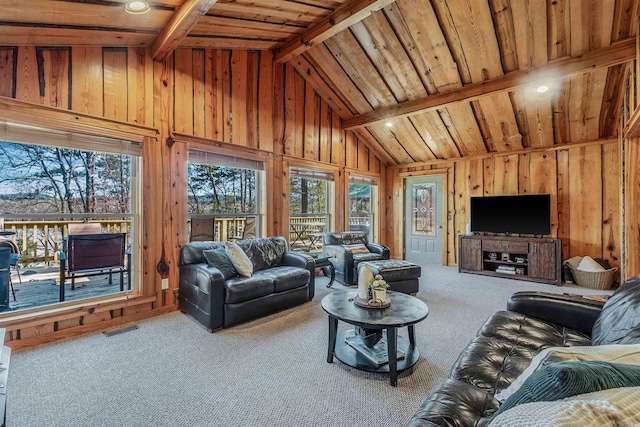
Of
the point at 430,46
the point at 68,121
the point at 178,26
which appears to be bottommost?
the point at 68,121

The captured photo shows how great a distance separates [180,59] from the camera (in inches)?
145

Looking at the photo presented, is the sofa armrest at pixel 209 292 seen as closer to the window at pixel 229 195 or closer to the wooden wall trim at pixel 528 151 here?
the window at pixel 229 195

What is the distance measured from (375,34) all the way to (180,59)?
261 centimetres

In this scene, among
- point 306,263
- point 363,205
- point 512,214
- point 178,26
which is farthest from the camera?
point 363,205

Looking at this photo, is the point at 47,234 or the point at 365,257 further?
the point at 365,257

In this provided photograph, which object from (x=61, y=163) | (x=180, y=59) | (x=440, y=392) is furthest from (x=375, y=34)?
(x=61, y=163)

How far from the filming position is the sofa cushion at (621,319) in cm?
137

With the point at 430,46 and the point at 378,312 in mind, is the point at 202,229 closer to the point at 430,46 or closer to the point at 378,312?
the point at 378,312

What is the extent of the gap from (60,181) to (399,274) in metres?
4.78

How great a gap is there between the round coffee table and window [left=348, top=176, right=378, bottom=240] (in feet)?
14.1

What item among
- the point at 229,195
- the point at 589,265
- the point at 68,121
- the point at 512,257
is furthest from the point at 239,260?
the point at 589,265

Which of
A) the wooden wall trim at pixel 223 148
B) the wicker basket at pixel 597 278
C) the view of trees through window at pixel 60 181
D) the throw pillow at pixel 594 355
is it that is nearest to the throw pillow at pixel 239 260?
the view of trees through window at pixel 60 181

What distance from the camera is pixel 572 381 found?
653mm

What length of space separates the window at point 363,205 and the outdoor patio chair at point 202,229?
3.45 meters
